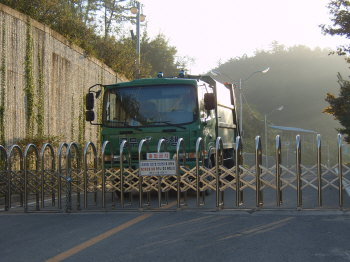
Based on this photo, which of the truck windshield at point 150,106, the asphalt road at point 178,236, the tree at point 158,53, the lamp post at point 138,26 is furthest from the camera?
the tree at point 158,53

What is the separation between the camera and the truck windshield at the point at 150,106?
45.5 ft

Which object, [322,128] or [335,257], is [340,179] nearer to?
[335,257]

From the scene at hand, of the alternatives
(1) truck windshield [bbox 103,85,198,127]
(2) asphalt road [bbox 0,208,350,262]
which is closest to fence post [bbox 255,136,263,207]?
(2) asphalt road [bbox 0,208,350,262]

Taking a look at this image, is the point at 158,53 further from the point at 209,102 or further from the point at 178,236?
the point at 178,236

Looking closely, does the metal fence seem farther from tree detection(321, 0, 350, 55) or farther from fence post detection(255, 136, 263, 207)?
tree detection(321, 0, 350, 55)

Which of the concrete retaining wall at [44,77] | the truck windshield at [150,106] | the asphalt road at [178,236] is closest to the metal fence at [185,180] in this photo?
the asphalt road at [178,236]

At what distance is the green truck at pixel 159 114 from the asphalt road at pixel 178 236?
130 inches

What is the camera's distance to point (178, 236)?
772cm

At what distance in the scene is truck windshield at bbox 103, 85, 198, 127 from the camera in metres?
13.9

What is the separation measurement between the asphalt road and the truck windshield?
374 centimetres

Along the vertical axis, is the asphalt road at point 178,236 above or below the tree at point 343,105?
below

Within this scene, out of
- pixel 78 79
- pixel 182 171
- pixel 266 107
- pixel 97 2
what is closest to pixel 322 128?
pixel 266 107

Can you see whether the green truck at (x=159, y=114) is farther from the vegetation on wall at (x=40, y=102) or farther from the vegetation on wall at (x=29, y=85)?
the vegetation on wall at (x=40, y=102)

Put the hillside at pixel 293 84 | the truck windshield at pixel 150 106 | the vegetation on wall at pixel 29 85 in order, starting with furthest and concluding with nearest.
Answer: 1. the hillside at pixel 293 84
2. the vegetation on wall at pixel 29 85
3. the truck windshield at pixel 150 106
